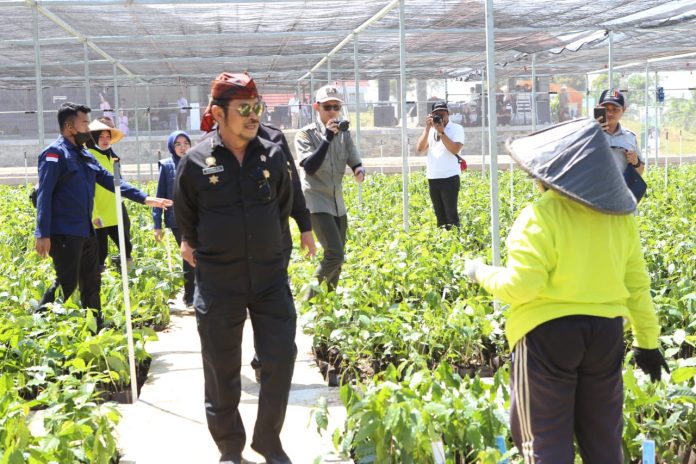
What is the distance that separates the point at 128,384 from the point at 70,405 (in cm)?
147

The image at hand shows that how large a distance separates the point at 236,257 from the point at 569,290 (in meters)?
1.65

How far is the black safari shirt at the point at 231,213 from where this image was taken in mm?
4148

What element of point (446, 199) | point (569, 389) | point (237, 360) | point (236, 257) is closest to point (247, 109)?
point (236, 257)

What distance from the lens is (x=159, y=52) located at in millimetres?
14969

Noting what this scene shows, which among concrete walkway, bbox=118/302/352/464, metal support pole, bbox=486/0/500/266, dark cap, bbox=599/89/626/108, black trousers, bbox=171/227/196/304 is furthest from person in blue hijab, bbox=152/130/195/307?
dark cap, bbox=599/89/626/108

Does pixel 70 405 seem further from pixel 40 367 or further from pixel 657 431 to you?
pixel 657 431

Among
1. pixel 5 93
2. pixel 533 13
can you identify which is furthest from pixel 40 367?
pixel 5 93

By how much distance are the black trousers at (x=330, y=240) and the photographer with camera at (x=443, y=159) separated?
3178 millimetres

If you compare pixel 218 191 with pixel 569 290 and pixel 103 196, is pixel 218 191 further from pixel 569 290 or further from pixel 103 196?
pixel 103 196

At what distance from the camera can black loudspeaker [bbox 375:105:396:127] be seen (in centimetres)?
3677

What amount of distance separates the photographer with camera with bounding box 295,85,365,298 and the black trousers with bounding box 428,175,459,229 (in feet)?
10.5

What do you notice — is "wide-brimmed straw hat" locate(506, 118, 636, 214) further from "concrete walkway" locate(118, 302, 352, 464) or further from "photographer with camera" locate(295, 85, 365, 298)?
"photographer with camera" locate(295, 85, 365, 298)

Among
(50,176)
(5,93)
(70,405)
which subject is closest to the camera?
(70,405)

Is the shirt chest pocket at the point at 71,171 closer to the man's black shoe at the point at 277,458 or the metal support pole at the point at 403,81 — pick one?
the man's black shoe at the point at 277,458
